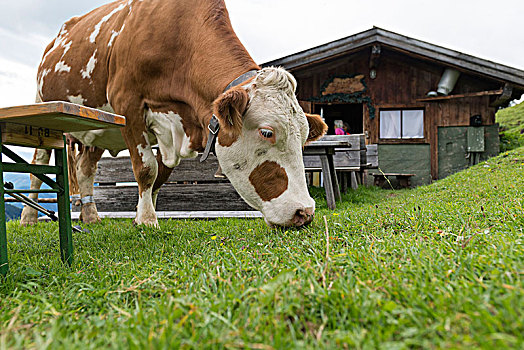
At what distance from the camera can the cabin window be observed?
1098cm

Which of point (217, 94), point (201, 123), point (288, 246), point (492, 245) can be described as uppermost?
point (217, 94)

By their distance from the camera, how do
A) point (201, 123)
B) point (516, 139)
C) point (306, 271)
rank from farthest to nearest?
point (516, 139), point (201, 123), point (306, 271)

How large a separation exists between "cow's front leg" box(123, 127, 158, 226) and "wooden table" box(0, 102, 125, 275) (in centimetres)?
134

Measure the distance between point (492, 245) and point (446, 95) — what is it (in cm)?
1045

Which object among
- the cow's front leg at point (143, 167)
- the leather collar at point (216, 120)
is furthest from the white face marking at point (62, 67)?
the leather collar at point (216, 120)

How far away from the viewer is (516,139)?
11.4m

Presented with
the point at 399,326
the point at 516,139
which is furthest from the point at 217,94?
the point at 516,139

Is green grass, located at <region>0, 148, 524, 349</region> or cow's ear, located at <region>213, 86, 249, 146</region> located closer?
green grass, located at <region>0, 148, 524, 349</region>

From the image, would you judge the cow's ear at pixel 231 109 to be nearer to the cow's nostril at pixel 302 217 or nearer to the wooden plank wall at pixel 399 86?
the cow's nostril at pixel 302 217

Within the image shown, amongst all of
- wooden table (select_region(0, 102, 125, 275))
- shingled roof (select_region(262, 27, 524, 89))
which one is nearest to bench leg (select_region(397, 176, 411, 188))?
shingled roof (select_region(262, 27, 524, 89))

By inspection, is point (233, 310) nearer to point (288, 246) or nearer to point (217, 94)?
point (288, 246)

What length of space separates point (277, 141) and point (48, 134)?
1.51 metres

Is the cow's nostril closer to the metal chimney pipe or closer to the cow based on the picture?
the cow

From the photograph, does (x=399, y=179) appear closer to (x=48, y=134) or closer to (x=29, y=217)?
(x=29, y=217)
